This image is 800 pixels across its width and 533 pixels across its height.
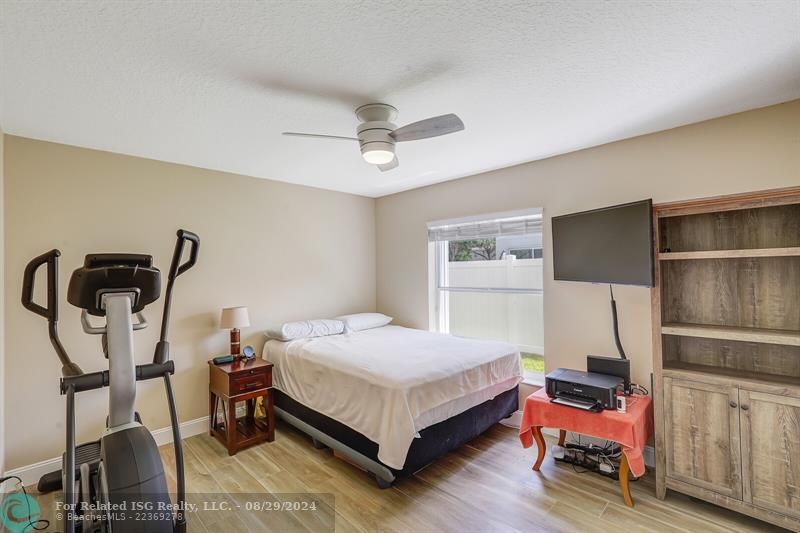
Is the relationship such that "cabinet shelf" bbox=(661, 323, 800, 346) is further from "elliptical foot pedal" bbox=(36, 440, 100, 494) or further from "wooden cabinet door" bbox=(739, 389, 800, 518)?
"elliptical foot pedal" bbox=(36, 440, 100, 494)

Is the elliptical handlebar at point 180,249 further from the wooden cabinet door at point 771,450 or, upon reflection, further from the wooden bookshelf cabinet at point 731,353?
the wooden cabinet door at point 771,450

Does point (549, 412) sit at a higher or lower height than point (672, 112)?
lower

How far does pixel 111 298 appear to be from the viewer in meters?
1.71

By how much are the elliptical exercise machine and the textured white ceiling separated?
0.87m

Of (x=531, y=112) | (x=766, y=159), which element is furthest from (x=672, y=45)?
(x=766, y=159)

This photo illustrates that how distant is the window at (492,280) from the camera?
3.46m

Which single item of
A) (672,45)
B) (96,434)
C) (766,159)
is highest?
(672,45)

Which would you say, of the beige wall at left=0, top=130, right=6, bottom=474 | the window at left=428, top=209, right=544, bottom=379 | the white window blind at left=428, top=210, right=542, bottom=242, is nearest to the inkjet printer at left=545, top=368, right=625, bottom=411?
the window at left=428, top=209, right=544, bottom=379

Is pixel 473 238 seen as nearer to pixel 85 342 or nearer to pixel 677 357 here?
pixel 677 357

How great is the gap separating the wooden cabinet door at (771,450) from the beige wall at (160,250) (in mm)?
→ 3705

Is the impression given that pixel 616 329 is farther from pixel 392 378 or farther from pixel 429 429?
pixel 392 378

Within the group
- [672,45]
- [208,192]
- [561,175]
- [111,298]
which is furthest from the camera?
[208,192]

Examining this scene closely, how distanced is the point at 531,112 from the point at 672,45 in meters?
0.79

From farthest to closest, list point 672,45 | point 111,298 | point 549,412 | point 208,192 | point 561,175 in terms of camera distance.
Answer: point 208,192, point 561,175, point 549,412, point 111,298, point 672,45
